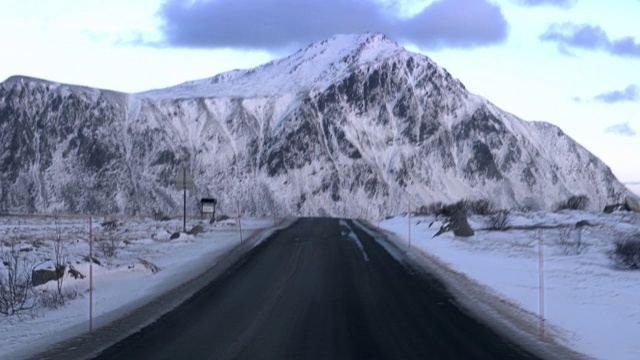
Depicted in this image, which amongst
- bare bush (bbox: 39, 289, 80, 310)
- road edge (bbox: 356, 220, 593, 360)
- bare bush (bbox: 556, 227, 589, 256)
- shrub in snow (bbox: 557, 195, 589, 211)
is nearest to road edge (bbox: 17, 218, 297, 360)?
bare bush (bbox: 39, 289, 80, 310)

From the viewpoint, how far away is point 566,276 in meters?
17.0

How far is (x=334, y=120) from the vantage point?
462 feet

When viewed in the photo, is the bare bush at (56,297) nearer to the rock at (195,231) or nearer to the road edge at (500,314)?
the road edge at (500,314)

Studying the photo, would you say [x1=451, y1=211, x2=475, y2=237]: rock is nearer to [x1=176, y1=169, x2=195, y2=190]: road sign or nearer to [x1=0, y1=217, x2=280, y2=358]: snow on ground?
[x1=0, y1=217, x2=280, y2=358]: snow on ground

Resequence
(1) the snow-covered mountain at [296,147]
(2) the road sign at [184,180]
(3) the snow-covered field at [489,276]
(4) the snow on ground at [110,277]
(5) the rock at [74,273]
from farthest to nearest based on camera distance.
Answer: (1) the snow-covered mountain at [296,147], (2) the road sign at [184,180], (5) the rock at [74,273], (4) the snow on ground at [110,277], (3) the snow-covered field at [489,276]

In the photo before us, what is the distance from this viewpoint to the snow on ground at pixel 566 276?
11234 millimetres

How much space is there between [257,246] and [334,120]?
115m

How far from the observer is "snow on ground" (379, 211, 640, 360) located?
11.2 metres

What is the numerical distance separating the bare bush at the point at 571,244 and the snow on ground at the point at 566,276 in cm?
9

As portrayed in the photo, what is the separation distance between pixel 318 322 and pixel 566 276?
304 inches

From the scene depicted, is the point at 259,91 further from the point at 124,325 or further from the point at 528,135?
the point at 124,325

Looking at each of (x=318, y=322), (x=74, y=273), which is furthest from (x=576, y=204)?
(x=318, y=322)

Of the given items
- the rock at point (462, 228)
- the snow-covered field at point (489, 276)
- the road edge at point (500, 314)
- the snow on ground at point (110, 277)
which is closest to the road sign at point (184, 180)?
the snow on ground at point (110, 277)

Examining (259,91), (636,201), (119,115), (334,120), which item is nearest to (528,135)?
(334,120)
